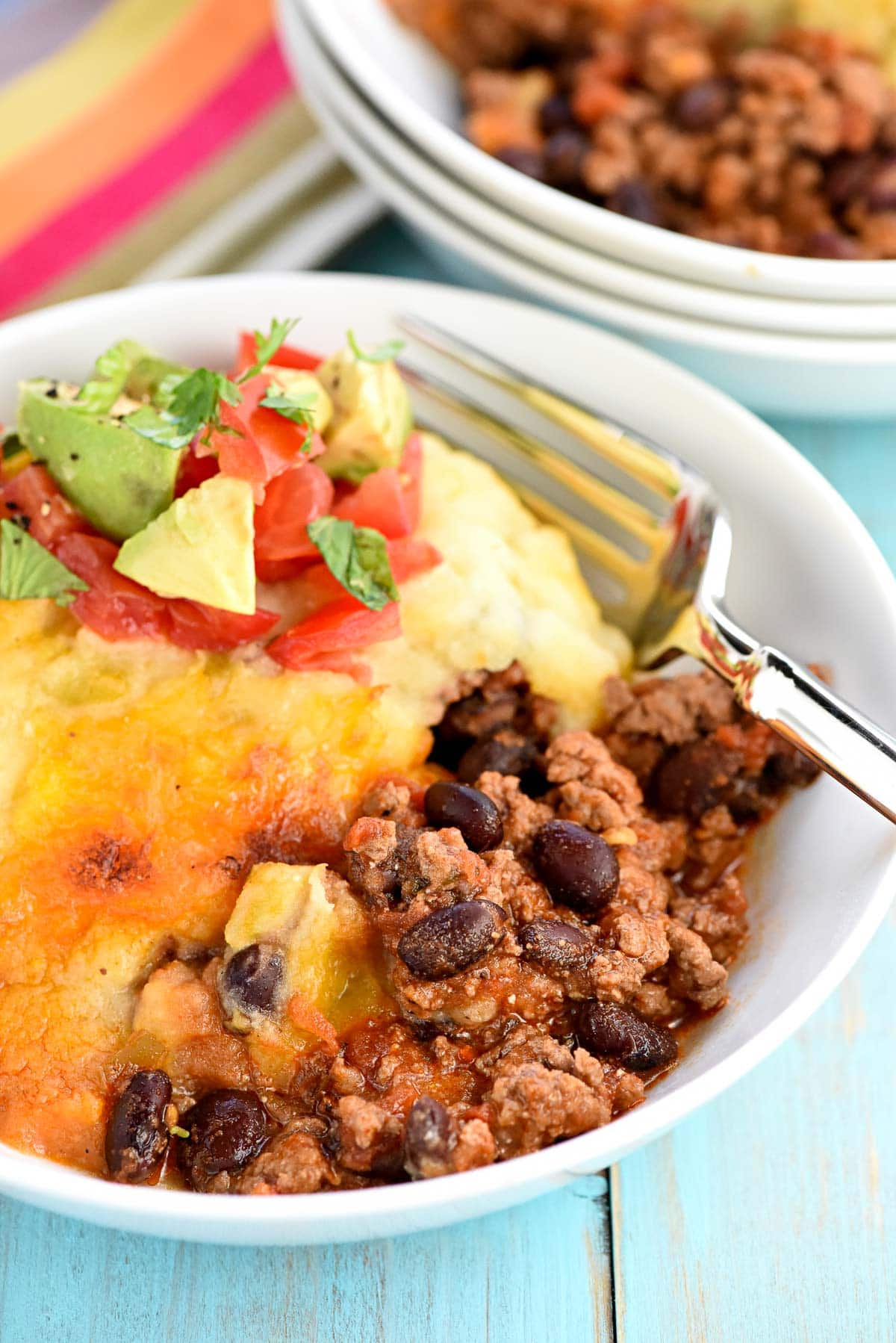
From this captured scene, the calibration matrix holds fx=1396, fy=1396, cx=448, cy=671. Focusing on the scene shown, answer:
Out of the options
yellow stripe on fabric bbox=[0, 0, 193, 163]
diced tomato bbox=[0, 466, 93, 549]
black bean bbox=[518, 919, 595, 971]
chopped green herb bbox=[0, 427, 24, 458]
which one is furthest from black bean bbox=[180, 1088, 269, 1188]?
yellow stripe on fabric bbox=[0, 0, 193, 163]

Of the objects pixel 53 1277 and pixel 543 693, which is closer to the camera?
pixel 53 1277

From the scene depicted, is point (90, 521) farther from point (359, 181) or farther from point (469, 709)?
point (359, 181)

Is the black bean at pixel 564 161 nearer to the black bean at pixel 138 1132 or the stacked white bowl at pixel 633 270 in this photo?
the stacked white bowl at pixel 633 270

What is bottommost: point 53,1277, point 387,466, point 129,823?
point 53,1277

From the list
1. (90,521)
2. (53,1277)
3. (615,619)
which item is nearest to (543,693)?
(615,619)

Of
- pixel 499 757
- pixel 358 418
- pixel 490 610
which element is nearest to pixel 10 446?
pixel 358 418

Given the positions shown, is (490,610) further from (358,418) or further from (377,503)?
(358,418)
